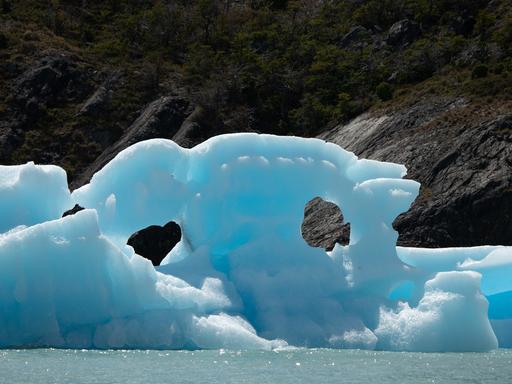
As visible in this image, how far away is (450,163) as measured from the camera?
35.2 meters

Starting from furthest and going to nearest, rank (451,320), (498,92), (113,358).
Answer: (498,92) → (451,320) → (113,358)

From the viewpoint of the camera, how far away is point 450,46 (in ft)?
144

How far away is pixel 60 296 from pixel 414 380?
634 centimetres

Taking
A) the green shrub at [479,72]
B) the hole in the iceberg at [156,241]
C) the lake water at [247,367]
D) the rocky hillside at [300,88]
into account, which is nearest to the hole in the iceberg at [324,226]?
the rocky hillside at [300,88]

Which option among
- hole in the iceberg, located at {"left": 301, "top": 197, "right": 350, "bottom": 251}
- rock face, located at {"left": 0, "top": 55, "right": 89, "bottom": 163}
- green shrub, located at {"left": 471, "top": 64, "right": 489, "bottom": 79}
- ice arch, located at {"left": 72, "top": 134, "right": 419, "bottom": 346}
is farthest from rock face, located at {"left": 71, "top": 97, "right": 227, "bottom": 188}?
ice arch, located at {"left": 72, "top": 134, "right": 419, "bottom": 346}

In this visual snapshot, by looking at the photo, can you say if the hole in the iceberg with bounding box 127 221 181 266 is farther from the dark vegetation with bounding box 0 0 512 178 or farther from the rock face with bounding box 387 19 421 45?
the rock face with bounding box 387 19 421 45

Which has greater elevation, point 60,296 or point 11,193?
point 11,193

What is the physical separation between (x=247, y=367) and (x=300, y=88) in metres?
33.9

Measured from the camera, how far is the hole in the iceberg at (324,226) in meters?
33.5

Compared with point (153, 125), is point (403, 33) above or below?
above

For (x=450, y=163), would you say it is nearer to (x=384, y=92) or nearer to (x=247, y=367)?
(x=384, y=92)

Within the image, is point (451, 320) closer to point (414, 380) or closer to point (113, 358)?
point (414, 380)

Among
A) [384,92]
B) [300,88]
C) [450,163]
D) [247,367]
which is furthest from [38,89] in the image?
[247,367]

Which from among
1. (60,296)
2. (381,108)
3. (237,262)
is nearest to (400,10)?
(381,108)
